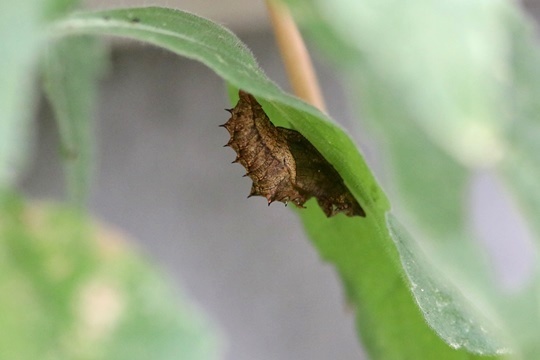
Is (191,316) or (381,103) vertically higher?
(191,316)

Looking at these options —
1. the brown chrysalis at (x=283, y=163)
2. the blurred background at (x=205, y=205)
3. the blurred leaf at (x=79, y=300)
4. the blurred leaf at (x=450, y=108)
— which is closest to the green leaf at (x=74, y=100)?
the blurred leaf at (x=79, y=300)

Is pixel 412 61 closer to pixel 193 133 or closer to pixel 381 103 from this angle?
pixel 381 103

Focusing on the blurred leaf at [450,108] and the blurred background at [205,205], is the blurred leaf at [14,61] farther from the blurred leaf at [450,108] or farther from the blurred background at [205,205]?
the blurred background at [205,205]

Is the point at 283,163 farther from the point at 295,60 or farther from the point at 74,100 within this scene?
the point at 74,100

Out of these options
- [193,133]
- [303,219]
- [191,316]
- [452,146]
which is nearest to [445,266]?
[452,146]

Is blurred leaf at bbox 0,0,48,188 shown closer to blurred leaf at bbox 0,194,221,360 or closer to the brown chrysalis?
the brown chrysalis

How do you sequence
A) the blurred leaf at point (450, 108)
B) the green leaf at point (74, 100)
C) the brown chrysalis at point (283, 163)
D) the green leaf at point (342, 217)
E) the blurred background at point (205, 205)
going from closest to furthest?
the blurred leaf at point (450, 108)
the green leaf at point (342, 217)
the brown chrysalis at point (283, 163)
the green leaf at point (74, 100)
the blurred background at point (205, 205)

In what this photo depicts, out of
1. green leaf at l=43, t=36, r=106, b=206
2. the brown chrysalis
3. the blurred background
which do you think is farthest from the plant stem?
the blurred background
